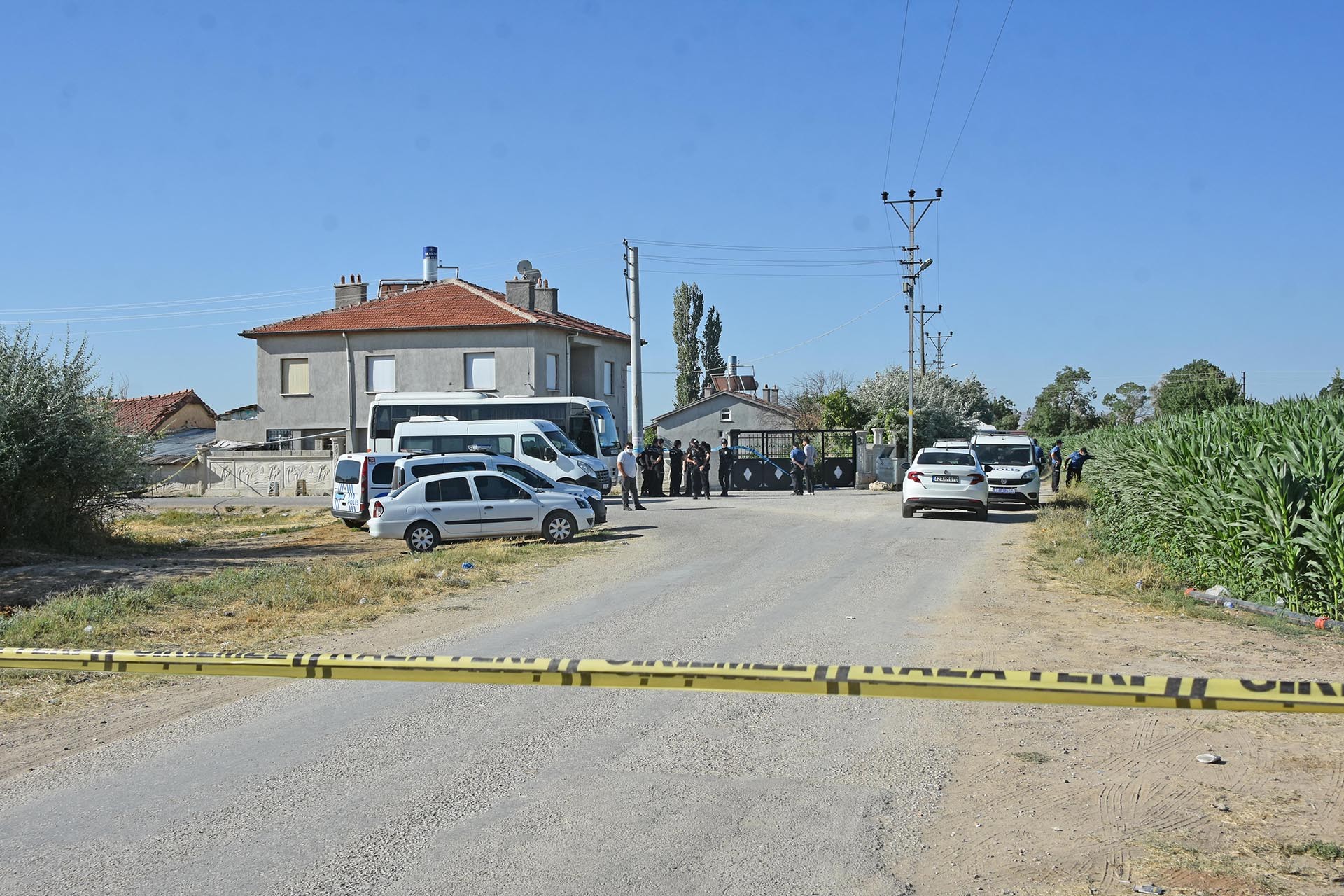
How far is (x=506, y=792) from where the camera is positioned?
18.7 feet

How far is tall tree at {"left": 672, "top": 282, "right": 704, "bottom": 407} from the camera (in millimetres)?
83812

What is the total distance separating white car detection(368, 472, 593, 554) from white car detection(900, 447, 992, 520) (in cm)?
810

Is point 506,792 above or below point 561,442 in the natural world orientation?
below

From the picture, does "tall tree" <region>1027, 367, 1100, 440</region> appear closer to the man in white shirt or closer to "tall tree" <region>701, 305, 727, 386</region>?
"tall tree" <region>701, 305, 727, 386</region>

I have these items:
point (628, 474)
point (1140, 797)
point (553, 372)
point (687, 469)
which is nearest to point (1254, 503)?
point (1140, 797)

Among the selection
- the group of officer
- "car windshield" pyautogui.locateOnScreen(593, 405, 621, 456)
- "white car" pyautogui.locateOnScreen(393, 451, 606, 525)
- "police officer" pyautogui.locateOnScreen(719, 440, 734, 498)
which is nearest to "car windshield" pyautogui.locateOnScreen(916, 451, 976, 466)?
"white car" pyautogui.locateOnScreen(393, 451, 606, 525)

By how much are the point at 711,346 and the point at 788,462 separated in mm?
46947

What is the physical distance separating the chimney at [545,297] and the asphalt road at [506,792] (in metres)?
41.5

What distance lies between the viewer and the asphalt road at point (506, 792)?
15.3ft

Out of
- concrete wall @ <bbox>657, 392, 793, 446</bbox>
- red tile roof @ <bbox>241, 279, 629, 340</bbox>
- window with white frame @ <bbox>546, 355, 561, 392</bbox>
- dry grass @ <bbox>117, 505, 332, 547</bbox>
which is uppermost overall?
red tile roof @ <bbox>241, 279, 629, 340</bbox>

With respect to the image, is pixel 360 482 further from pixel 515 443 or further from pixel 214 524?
pixel 214 524

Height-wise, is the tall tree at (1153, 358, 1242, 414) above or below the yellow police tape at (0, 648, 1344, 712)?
above

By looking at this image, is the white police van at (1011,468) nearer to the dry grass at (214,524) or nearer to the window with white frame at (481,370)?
the dry grass at (214,524)

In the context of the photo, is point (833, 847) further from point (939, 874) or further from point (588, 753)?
point (588, 753)
